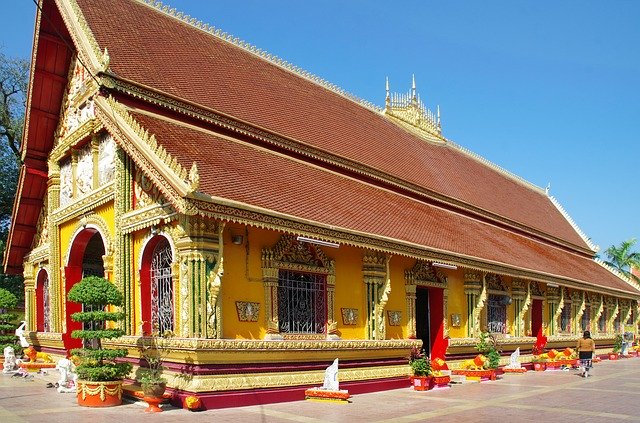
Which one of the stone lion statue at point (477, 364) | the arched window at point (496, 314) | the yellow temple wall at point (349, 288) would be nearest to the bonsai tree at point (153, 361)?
the yellow temple wall at point (349, 288)

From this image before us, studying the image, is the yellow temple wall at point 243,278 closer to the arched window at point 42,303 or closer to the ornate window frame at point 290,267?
the ornate window frame at point 290,267

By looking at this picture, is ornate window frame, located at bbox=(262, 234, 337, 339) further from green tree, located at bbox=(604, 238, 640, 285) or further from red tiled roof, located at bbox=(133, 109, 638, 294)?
green tree, located at bbox=(604, 238, 640, 285)

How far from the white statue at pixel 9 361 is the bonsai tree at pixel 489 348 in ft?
37.7

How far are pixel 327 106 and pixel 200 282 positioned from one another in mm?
11318

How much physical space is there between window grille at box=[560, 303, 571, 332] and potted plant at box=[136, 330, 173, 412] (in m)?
17.4

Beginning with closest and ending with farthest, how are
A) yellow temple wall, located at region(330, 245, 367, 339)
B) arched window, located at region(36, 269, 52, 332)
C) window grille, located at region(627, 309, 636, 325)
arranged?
yellow temple wall, located at region(330, 245, 367, 339), arched window, located at region(36, 269, 52, 332), window grille, located at region(627, 309, 636, 325)

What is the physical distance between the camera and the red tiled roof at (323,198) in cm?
1202

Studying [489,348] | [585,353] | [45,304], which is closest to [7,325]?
[45,304]

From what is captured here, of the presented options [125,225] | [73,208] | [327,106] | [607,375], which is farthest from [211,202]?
[607,375]

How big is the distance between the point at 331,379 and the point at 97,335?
4.08m

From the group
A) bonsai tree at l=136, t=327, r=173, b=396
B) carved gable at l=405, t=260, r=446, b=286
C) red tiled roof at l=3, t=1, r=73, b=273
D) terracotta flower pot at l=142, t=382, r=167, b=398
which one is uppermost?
red tiled roof at l=3, t=1, r=73, b=273

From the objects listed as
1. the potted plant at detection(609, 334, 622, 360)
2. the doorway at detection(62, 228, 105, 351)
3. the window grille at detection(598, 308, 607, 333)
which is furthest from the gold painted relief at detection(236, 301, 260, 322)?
the window grille at detection(598, 308, 607, 333)

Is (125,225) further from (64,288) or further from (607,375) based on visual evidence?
(607,375)

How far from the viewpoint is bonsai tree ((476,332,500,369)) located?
1681 centimetres
